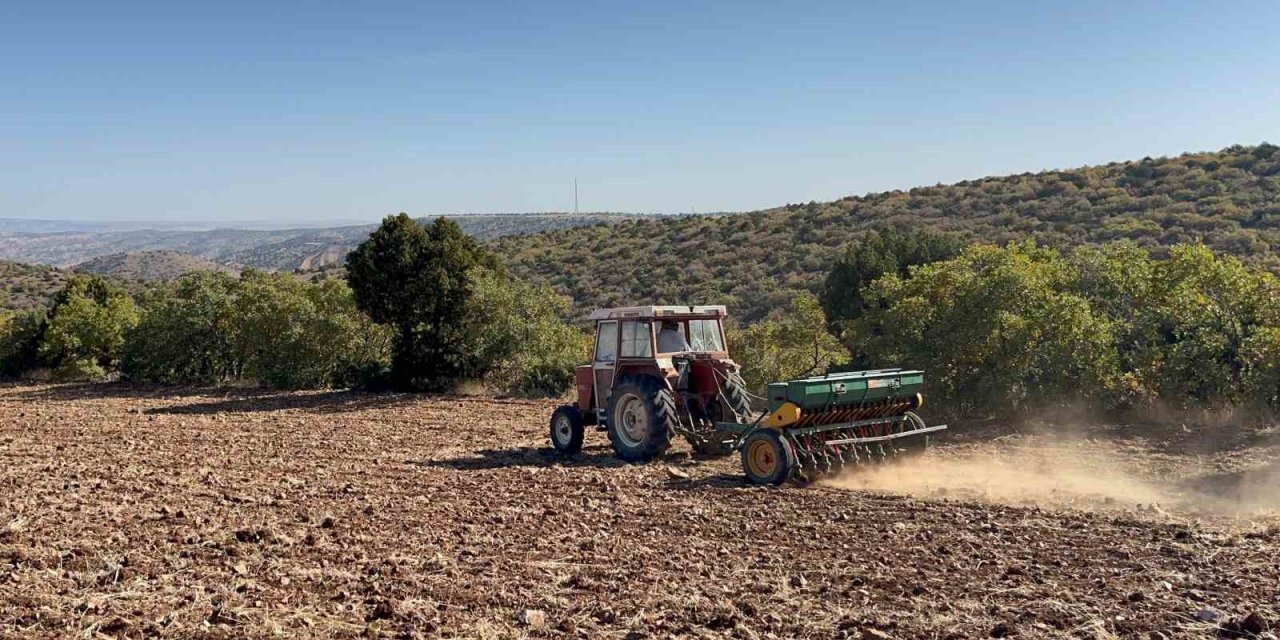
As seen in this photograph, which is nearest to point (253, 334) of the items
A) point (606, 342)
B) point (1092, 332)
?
point (606, 342)

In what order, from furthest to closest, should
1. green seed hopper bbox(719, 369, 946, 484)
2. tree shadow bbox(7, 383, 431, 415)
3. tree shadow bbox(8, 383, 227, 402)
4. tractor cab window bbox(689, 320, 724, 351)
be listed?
tree shadow bbox(8, 383, 227, 402) < tree shadow bbox(7, 383, 431, 415) < tractor cab window bbox(689, 320, 724, 351) < green seed hopper bbox(719, 369, 946, 484)

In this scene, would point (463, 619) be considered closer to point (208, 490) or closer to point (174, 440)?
point (208, 490)

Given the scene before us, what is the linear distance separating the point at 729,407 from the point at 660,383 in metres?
0.89

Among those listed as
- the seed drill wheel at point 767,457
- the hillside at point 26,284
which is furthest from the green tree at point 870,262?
the hillside at point 26,284

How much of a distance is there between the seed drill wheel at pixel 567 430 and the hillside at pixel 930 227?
23267 millimetres

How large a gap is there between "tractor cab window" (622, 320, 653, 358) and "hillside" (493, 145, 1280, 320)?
23638mm

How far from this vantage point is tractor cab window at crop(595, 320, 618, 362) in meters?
11.5

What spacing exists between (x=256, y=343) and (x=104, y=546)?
1820 centimetres

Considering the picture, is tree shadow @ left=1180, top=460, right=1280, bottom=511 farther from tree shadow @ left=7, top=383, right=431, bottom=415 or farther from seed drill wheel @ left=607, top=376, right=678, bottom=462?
tree shadow @ left=7, top=383, right=431, bottom=415

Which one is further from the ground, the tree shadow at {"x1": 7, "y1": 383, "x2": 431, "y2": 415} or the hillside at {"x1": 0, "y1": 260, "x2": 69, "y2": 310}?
the hillside at {"x1": 0, "y1": 260, "x2": 69, "y2": 310}

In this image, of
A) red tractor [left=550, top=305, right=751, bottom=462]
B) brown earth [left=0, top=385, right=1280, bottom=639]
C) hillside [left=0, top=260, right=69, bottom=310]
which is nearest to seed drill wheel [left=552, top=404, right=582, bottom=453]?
red tractor [left=550, top=305, right=751, bottom=462]

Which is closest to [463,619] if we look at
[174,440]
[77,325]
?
[174,440]

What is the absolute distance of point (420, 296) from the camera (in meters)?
21.3

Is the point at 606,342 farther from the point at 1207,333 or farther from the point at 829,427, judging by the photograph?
the point at 1207,333
